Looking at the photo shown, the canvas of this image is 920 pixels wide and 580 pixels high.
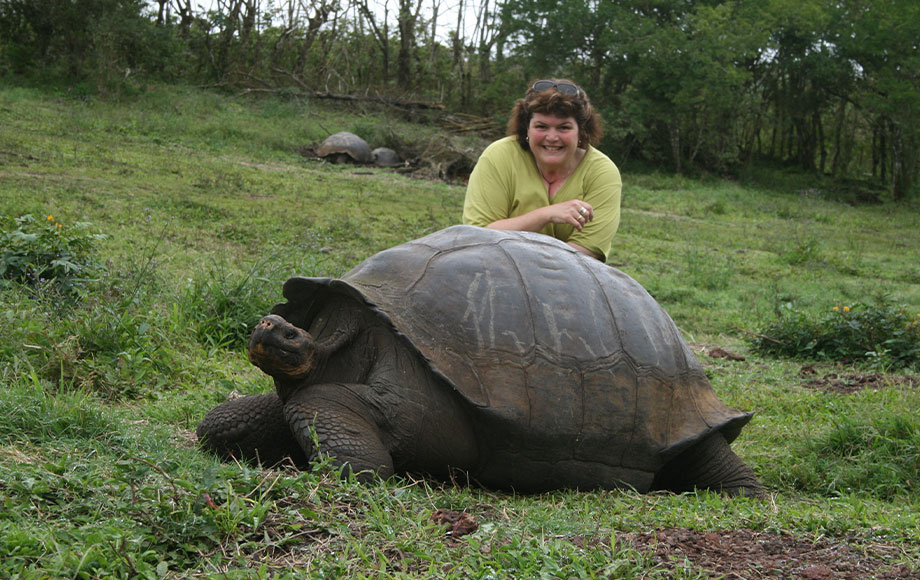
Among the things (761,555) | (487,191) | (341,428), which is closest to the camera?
(761,555)

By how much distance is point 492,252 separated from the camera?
3039 millimetres

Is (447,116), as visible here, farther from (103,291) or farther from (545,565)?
(545,565)

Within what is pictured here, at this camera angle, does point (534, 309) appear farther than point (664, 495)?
No

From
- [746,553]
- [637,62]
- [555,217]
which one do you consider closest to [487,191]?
[555,217]

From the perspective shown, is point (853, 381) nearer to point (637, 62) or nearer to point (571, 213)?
point (571, 213)

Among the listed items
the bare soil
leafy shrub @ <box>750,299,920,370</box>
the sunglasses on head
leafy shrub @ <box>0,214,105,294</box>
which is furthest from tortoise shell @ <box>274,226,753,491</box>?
leafy shrub @ <box>750,299,920,370</box>

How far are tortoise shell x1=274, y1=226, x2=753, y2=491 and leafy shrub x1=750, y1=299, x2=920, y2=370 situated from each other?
8.93 feet

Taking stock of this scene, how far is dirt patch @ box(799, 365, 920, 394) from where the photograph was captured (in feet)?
15.2

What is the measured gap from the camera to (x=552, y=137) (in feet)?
13.3

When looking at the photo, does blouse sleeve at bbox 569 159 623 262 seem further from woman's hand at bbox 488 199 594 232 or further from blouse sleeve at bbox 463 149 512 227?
blouse sleeve at bbox 463 149 512 227

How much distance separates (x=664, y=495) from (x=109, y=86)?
49.6 feet

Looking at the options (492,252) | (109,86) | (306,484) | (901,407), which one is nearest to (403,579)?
(306,484)

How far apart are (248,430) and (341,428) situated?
19.7 inches

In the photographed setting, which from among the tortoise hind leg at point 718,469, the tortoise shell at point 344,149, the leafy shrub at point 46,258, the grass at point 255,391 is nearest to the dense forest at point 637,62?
the tortoise shell at point 344,149
